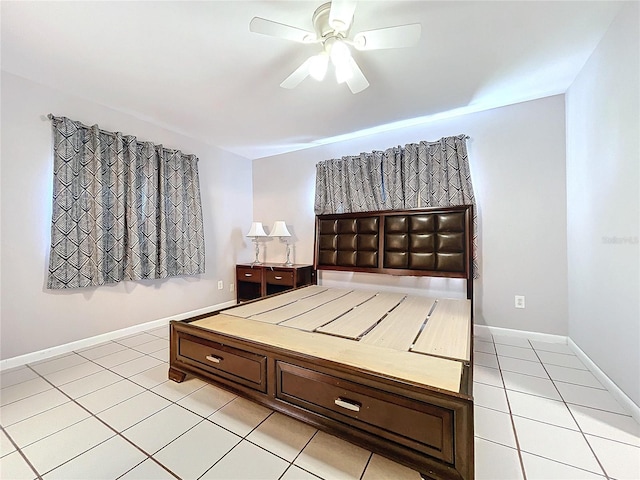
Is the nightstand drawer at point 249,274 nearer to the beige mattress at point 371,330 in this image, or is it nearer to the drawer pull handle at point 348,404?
the beige mattress at point 371,330

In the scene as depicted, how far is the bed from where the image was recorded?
107cm

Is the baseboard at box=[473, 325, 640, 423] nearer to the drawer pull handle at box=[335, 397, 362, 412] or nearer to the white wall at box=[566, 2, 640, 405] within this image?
the white wall at box=[566, 2, 640, 405]

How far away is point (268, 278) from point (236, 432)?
7.71 feet

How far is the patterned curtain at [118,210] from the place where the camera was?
7.87 ft

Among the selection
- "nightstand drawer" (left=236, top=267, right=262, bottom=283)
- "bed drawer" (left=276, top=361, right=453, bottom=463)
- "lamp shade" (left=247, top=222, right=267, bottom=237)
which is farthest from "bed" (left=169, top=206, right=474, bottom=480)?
"lamp shade" (left=247, top=222, right=267, bottom=237)

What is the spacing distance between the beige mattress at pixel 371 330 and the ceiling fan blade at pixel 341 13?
1740mm

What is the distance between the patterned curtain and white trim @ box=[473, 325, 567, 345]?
11.2ft

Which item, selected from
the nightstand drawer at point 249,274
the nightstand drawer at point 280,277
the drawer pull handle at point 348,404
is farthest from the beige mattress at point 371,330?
the nightstand drawer at point 249,274

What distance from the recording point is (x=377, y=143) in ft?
11.4

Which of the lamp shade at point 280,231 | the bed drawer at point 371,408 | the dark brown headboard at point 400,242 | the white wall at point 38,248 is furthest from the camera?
the lamp shade at point 280,231

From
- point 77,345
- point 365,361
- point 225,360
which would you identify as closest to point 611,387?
point 365,361

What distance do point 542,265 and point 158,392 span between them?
3.46m

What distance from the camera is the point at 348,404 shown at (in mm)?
1244

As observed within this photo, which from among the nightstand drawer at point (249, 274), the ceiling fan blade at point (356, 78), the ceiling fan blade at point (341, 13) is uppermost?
the ceiling fan blade at point (341, 13)
